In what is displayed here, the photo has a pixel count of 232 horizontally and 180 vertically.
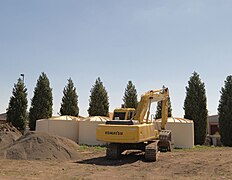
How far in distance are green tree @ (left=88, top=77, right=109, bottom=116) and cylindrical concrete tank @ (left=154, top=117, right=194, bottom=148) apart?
390 inches

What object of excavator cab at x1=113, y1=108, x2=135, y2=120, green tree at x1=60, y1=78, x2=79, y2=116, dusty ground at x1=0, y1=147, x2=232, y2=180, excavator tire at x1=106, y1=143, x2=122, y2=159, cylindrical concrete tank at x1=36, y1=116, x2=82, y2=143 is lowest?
dusty ground at x1=0, y1=147, x2=232, y2=180

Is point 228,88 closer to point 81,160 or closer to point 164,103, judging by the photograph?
point 164,103

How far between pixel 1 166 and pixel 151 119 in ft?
28.5

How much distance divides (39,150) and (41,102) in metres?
18.2

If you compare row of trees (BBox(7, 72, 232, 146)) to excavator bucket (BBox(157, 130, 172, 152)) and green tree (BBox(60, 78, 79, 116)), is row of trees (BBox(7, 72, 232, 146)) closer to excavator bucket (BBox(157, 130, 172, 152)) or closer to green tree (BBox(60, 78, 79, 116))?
green tree (BBox(60, 78, 79, 116))

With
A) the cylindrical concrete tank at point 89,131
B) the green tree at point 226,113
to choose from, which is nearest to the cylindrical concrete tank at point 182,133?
the cylindrical concrete tank at point 89,131

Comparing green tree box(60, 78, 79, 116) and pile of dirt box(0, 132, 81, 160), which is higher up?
green tree box(60, 78, 79, 116)

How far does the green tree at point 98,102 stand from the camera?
34.1 m

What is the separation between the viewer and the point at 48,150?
1609cm

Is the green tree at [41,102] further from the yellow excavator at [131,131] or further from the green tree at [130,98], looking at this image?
the yellow excavator at [131,131]

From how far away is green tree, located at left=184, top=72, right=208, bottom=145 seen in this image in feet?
101

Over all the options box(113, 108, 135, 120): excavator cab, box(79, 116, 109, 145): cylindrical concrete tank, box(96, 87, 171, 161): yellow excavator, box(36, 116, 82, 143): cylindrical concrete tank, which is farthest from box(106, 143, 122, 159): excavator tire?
box(36, 116, 82, 143): cylindrical concrete tank

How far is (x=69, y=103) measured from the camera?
34.8 meters

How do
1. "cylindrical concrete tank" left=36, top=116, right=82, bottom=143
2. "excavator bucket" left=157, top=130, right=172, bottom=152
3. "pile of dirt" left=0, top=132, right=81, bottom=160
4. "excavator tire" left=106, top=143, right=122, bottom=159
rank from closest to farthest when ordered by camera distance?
"pile of dirt" left=0, top=132, right=81, bottom=160
"excavator tire" left=106, top=143, right=122, bottom=159
"excavator bucket" left=157, top=130, right=172, bottom=152
"cylindrical concrete tank" left=36, top=116, right=82, bottom=143
